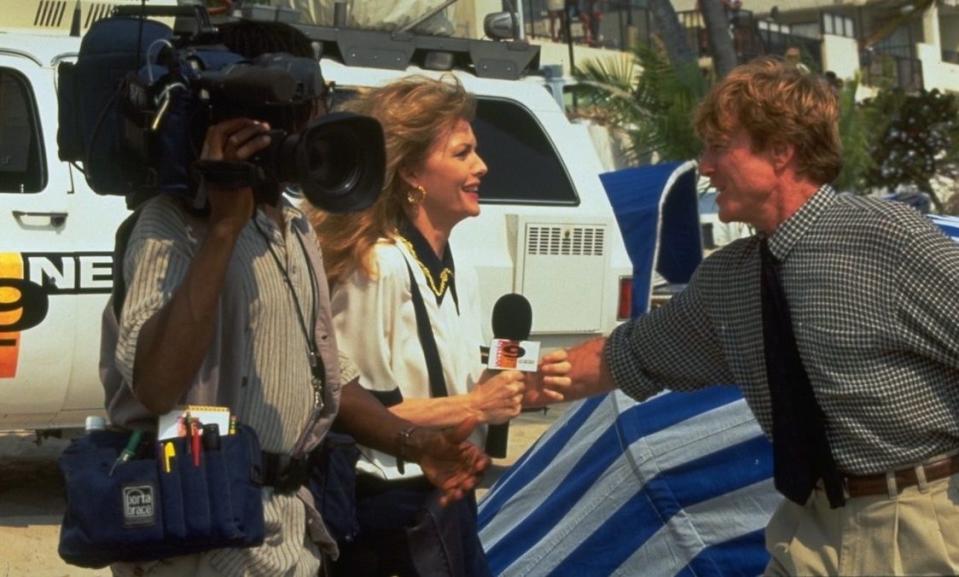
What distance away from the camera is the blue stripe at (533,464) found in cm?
621

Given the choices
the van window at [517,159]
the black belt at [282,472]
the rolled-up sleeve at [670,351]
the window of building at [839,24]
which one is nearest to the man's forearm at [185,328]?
the black belt at [282,472]

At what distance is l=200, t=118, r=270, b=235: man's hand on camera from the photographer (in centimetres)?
312

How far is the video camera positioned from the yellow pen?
1.46 feet

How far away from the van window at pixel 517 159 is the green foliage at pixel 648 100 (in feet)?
38.1

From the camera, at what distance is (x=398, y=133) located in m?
4.35

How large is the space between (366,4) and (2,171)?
7.76 feet

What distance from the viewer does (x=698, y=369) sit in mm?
4148

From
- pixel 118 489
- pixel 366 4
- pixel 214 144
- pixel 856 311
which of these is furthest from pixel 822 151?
pixel 366 4

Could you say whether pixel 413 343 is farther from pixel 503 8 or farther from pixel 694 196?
pixel 694 196

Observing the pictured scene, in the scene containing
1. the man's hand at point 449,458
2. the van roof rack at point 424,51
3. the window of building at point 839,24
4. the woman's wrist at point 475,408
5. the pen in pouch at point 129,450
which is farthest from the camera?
the window of building at point 839,24

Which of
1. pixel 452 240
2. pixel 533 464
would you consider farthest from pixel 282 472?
pixel 452 240

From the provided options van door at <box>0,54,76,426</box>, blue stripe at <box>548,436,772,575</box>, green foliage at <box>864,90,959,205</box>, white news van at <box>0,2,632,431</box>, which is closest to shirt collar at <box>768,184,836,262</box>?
blue stripe at <box>548,436,772,575</box>

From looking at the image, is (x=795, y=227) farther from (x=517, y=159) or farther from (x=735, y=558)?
(x=517, y=159)

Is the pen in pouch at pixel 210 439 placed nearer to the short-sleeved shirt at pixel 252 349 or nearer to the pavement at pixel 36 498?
the short-sleeved shirt at pixel 252 349
